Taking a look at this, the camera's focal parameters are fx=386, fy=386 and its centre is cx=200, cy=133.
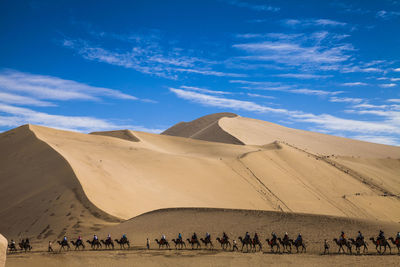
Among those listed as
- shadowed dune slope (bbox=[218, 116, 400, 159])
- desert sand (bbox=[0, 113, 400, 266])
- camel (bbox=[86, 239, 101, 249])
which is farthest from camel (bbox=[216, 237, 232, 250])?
shadowed dune slope (bbox=[218, 116, 400, 159])

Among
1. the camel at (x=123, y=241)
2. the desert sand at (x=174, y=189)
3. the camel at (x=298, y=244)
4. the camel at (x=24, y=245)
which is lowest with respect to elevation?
the camel at (x=24, y=245)

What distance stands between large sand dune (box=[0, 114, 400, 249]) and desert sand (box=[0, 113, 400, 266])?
0.35 ft

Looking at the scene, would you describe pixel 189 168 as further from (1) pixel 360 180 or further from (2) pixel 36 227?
(1) pixel 360 180

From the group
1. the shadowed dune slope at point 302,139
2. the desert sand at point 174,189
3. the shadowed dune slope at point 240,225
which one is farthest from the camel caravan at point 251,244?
the shadowed dune slope at point 302,139

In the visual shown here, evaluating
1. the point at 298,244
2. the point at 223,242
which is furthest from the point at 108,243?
the point at 298,244

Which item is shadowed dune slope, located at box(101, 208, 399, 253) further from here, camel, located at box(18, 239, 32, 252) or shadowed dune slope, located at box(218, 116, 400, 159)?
shadowed dune slope, located at box(218, 116, 400, 159)

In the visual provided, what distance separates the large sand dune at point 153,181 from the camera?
2723cm

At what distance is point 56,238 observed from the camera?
2383cm

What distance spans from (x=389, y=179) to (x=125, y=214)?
34774 millimetres

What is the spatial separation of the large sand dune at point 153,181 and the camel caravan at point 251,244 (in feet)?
12.6

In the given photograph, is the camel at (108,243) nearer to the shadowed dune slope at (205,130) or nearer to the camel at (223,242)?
the camel at (223,242)

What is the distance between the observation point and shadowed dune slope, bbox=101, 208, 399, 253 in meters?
19.8

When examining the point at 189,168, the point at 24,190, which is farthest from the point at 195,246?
the point at 189,168

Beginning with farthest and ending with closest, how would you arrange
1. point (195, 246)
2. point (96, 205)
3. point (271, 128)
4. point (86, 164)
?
point (271, 128) < point (86, 164) < point (96, 205) < point (195, 246)
